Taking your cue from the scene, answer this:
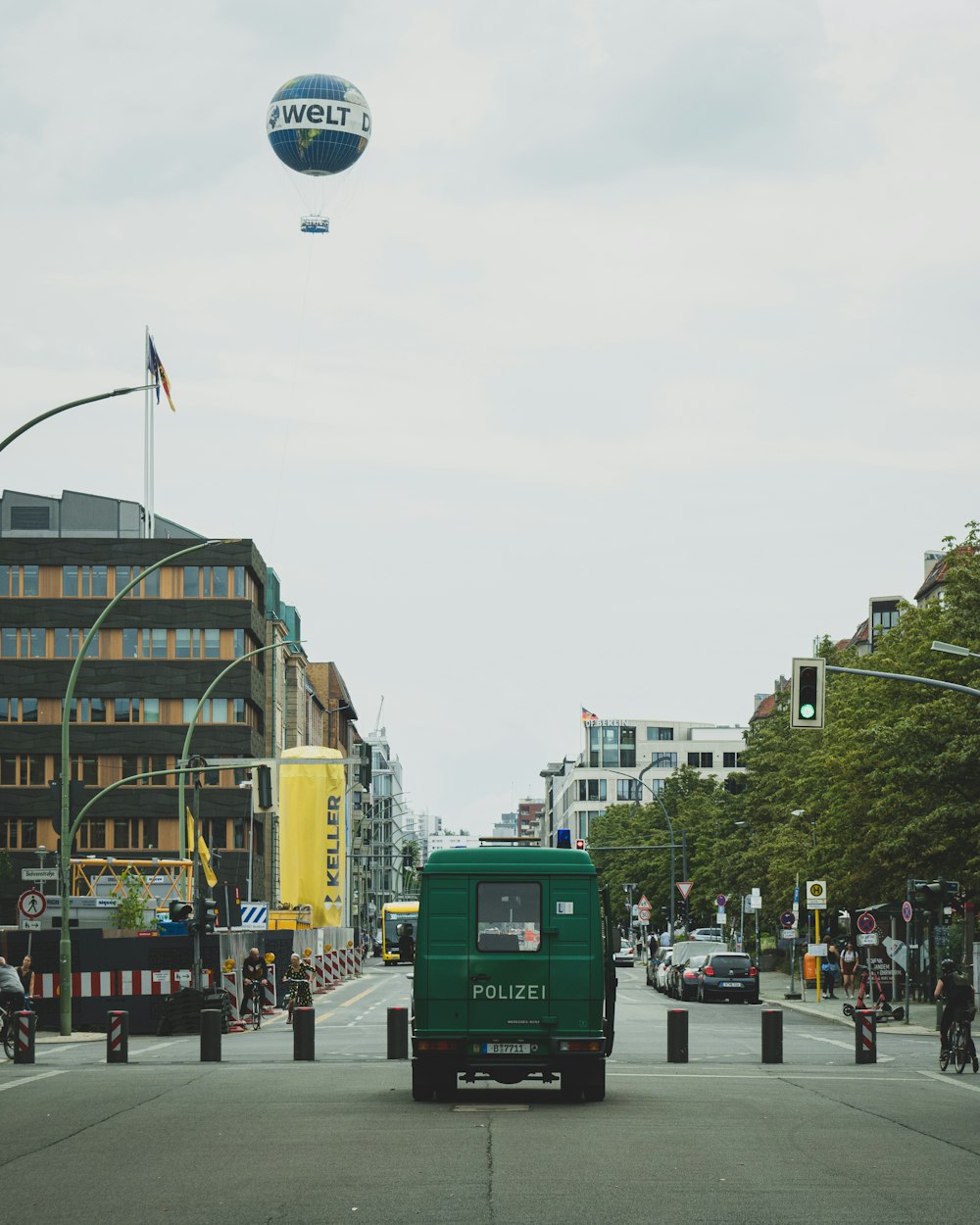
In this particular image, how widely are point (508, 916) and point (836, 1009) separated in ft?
102

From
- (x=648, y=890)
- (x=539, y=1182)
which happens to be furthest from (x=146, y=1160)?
(x=648, y=890)

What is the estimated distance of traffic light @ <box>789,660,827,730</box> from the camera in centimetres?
2886

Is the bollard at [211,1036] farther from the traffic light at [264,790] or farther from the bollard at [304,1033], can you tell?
the traffic light at [264,790]

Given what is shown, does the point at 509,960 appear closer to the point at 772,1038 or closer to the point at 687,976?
the point at 772,1038

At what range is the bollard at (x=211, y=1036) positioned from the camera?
27.2m

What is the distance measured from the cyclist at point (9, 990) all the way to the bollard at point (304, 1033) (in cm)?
505

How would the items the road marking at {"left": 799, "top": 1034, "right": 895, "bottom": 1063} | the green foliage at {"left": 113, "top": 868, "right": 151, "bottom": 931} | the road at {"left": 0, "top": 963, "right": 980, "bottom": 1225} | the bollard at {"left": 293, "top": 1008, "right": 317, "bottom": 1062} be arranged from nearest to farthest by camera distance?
the road at {"left": 0, "top": 963, "right": 980, "bottom": 1225} → the bollard at {"left": 293, "top": 1008, "right": 317, "bottom": 1062} → the road marking at {"left": 799, "top": 1034, "right": 895, "bottom": 1063} → the green foliage at {"left": 113, "top": 868, "right": 151, "bottom": 931}

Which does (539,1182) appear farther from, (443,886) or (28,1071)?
(28,1071)

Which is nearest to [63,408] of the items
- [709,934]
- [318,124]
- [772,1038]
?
[772,1038]

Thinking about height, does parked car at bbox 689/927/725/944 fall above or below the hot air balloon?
below

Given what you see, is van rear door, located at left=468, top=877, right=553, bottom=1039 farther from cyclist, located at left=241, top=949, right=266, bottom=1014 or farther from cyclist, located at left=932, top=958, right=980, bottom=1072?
cyclist, located at left=241, top=949, right=266, bottom=1014

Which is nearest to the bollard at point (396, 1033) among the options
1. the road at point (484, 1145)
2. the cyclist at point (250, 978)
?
the road at point (484, 1145)

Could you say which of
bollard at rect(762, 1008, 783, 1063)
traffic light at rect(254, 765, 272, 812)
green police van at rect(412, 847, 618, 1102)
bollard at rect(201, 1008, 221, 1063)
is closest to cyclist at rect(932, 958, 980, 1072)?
bollard at rect(762, 1008, 783, 1063)

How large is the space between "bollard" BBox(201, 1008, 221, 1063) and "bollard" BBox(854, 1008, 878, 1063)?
351 inches
